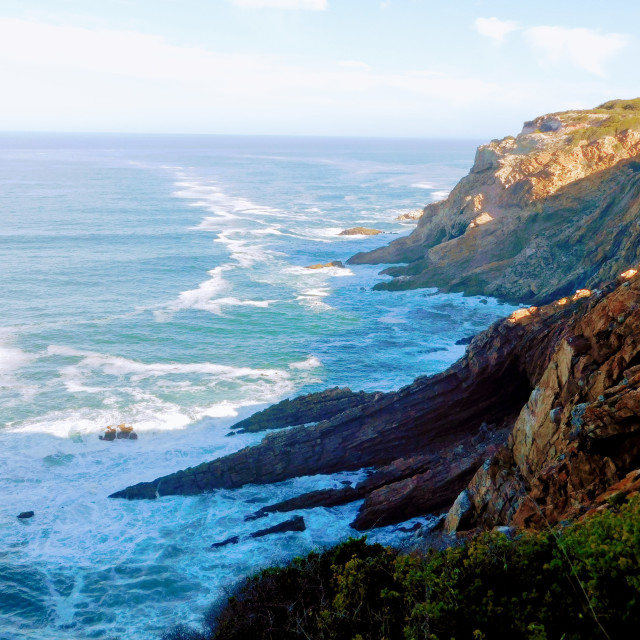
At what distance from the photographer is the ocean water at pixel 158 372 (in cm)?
2455

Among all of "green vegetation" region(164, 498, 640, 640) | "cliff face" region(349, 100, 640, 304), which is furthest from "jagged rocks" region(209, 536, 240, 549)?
"cliff face" region(349, 100, 640, 304)

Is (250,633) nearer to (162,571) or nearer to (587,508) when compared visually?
(587,508)

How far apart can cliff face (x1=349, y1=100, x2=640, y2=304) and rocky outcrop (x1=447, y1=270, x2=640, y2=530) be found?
31.5 m

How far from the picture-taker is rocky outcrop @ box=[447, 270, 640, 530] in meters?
16.0

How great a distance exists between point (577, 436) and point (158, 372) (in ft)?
107

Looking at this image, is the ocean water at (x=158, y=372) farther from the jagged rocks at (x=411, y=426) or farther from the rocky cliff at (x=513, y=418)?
the rocky cliff at (x=513, y=418)

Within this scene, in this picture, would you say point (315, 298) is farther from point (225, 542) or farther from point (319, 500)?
point (225, 542)

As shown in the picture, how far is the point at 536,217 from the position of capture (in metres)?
63.1

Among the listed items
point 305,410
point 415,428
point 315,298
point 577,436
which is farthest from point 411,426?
point 315,298

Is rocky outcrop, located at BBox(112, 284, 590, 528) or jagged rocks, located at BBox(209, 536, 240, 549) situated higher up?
rocky outcrop, located at BBox(112, 284, 590, 528)

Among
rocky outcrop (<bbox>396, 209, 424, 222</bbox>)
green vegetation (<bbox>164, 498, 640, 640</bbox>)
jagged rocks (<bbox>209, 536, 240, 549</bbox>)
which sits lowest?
jagged rocks (<bbox>209, 536, 240, 549</bbox>)

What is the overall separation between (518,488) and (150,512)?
17.5 meters

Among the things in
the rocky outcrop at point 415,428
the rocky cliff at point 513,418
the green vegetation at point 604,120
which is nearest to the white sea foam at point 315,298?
the rocky cliff at point 513,418

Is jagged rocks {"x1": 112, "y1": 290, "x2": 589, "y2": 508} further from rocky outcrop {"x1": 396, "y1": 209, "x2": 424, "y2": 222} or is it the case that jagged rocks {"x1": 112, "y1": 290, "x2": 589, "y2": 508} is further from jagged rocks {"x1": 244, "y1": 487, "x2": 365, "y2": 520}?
rocky outcrop {"x1": 396, "y1": 209, "x2": 424, "y2": 222}
